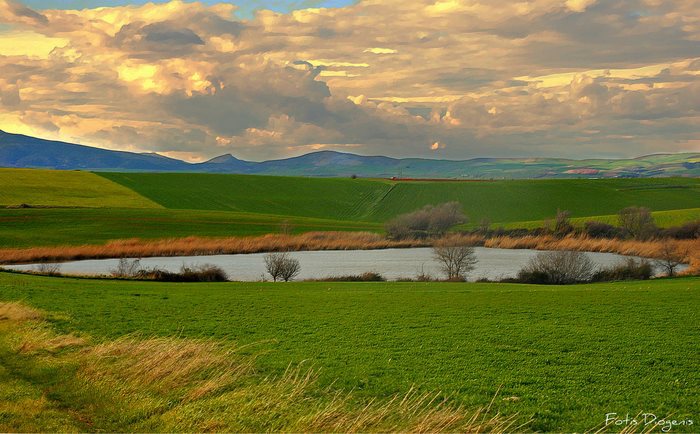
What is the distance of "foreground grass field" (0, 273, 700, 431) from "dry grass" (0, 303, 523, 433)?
1008 mm

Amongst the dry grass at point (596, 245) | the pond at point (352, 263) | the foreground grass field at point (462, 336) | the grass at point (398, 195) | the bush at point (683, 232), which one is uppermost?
the grass at point (398, 195)

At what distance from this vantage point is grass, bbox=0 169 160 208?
109 meters

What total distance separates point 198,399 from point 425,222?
3578 inches

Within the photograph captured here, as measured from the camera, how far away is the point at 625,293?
3331 centimetres

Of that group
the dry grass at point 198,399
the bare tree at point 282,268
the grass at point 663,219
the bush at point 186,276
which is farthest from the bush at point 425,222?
the dry grass at point 198,399

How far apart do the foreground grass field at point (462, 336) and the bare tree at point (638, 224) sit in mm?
55455

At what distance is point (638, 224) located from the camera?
88.6m

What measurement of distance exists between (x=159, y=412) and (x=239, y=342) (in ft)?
25.6

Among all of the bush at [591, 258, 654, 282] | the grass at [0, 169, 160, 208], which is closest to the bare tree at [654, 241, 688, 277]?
the bush at [591, 258, 654, 282]

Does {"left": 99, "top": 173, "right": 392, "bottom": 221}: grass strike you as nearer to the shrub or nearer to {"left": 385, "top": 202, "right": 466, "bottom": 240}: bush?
{"left": 385, "top": 202, "right": 466, "bottom": 240}: bush

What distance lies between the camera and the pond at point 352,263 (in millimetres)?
62781

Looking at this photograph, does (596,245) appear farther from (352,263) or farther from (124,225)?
(124,225)

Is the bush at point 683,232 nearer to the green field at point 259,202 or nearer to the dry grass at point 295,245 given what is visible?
the dry grass at point 295,245

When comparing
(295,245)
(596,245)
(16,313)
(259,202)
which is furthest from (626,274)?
(259,202)
